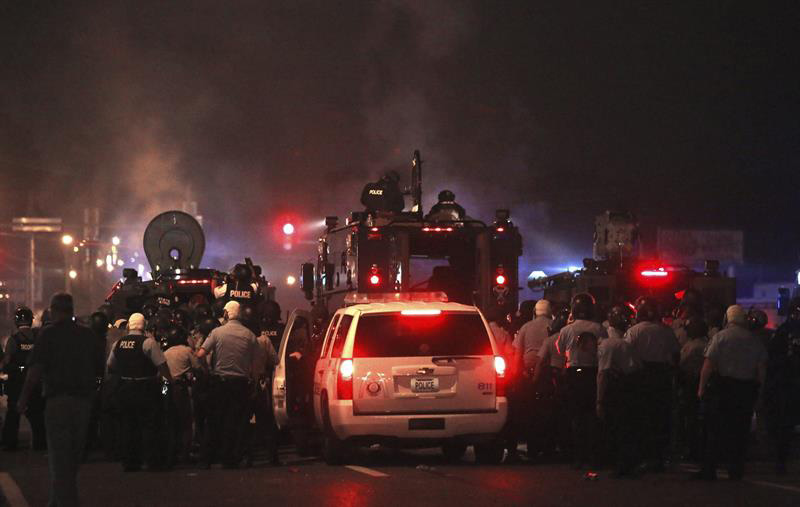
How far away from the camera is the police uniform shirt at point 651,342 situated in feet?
50.1

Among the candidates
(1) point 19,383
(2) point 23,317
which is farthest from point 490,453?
(2) point 23,317

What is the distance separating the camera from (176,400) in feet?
57.2

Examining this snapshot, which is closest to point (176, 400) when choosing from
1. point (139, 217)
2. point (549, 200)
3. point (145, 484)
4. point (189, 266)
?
point (145, 484)

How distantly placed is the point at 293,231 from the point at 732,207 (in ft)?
129

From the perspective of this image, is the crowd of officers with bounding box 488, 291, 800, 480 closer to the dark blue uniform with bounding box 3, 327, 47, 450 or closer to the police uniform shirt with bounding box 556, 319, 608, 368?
the police uniform shirt with bounding box 556, 319, 608, 368

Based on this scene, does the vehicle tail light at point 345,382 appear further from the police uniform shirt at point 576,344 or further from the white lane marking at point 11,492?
the white lane marking at point 11,492

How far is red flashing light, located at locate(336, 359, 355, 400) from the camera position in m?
15.3

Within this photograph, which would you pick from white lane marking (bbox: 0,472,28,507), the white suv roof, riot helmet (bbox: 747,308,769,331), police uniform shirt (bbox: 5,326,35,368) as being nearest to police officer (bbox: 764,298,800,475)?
riot helmet (bbox: 747,308,769,331)

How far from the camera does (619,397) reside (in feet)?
48.6

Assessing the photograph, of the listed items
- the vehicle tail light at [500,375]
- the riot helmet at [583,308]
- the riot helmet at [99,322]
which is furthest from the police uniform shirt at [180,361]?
the riot helmet at [583,308]

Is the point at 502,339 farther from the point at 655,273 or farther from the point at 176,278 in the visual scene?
the point at 655,273

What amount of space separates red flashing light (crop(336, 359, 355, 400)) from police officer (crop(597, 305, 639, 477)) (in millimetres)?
2552

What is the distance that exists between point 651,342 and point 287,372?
14.3 ft

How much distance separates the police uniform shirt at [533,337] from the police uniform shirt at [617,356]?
2.47 metres
